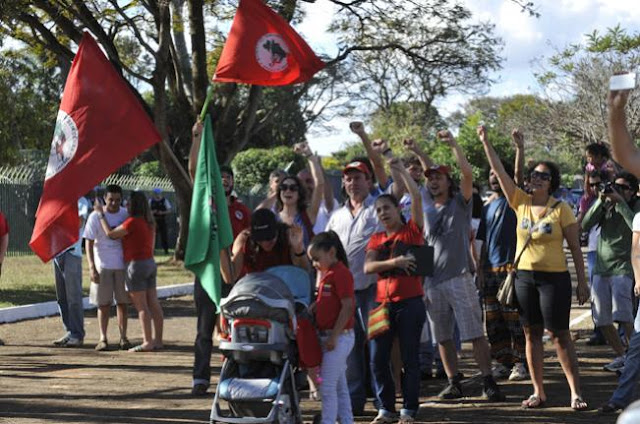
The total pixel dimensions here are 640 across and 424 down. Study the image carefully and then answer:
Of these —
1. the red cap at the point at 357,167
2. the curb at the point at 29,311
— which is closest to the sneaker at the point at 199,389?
the red cap at the point at 357,167

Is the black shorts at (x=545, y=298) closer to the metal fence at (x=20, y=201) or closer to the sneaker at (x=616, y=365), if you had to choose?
the sneaker at (x=616, y=365)

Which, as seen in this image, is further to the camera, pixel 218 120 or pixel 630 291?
pixel 218 120

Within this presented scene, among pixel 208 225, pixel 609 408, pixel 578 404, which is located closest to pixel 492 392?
pixel 578 404

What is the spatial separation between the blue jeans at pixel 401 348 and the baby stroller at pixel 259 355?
3.54 ft

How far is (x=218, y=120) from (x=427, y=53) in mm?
4668

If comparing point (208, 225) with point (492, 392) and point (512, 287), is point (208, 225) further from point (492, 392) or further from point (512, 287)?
point (492, 392)

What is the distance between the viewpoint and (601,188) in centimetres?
1026

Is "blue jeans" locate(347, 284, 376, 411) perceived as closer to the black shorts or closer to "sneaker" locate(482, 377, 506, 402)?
"sneaker" locate(482, 377, 506, 402)

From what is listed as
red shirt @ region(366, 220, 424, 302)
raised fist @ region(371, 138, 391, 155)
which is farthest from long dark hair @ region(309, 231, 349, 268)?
raised fist @ region(371, 138, 391, 155)

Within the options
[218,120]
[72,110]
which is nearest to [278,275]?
[72,110]

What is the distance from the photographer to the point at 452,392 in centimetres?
952

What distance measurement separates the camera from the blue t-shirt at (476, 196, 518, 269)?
10.4 m

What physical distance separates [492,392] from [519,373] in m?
1.27

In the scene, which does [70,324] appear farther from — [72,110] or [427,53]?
[427,53]
